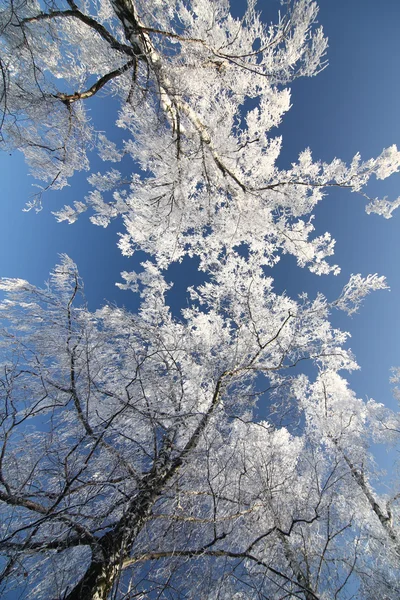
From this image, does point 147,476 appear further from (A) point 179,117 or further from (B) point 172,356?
(A) point 179,117

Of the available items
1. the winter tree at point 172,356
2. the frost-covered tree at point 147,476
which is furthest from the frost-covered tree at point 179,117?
the frost-covered tree at point 147,476

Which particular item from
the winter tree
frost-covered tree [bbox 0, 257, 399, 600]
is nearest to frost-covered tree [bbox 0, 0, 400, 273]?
the winter tree

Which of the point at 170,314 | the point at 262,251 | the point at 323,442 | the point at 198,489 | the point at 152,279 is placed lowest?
the point at 198,489

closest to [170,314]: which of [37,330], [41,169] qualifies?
[37,330]

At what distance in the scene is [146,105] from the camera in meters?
4.16

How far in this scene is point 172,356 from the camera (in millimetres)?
4039

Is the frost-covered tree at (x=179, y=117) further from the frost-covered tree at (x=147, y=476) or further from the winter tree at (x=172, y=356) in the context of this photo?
the frost-covered tree at (x=147, y=476)

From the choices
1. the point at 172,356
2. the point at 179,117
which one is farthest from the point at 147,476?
the point at 179,117

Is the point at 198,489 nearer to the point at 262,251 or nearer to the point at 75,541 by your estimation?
the point at 75,541

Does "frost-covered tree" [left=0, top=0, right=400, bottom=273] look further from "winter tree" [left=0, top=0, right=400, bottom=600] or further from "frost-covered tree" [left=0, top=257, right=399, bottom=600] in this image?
"frost-covered tree" [left=0, top=257, right=399, bottom=600]

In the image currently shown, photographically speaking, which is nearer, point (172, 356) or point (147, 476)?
point (147, 476)

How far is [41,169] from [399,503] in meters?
10.8

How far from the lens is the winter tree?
2.51 meters

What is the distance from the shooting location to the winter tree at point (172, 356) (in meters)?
2.51
